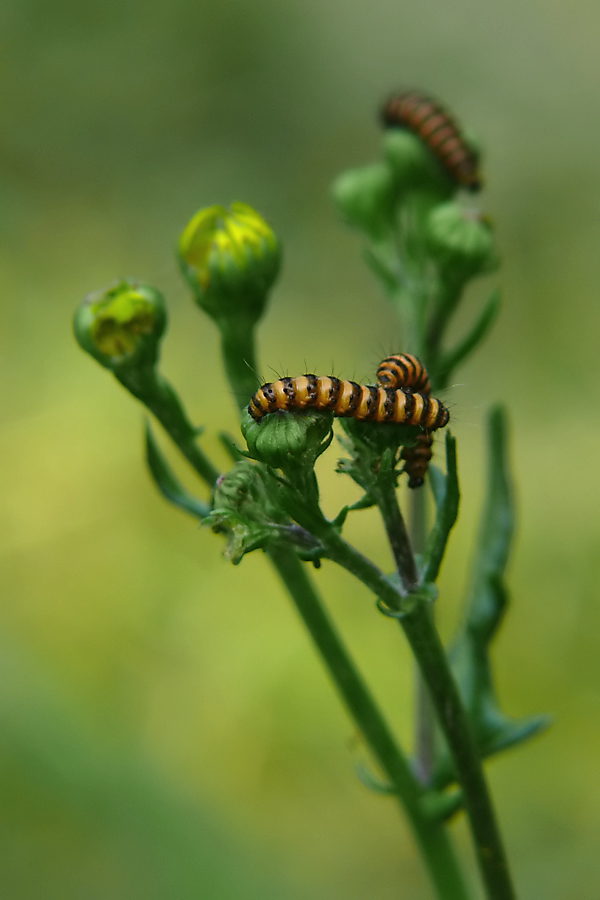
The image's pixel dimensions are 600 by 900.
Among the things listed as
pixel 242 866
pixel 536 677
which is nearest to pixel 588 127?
pixel 536 677

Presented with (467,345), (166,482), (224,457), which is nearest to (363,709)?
(166,482)

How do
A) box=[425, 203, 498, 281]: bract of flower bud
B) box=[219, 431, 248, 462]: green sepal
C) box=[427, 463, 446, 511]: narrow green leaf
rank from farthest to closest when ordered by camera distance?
box=[425, 203, 498, 281]: bract of flower bud, box=[427, 463, 446, 511]: narrow green leaf, box=[219, 431, 248, 462]: green sepal

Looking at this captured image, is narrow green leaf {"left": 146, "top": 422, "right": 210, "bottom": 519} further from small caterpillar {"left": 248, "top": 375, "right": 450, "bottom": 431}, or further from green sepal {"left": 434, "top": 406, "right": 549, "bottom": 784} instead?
green sepal {"left": 434, "top": 406, "right": 549, "bottom": 784}

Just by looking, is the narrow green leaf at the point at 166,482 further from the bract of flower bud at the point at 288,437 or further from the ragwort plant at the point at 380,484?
the bract of flower bud at the point at 288,437

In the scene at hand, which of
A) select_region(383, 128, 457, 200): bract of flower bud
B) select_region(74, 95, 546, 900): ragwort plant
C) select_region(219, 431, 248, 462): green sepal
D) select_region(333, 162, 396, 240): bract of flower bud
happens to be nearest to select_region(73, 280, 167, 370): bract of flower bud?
select_region(74, 95, 546, 900): ragwort plant

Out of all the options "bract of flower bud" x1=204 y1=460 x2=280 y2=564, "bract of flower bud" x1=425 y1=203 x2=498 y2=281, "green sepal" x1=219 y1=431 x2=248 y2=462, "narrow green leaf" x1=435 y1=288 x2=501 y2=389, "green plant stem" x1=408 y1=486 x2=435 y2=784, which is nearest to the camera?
"bract of flower bud" x1=204 y1=460 x2=280 y2=564

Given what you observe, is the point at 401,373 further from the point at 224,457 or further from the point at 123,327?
the point at 224,457

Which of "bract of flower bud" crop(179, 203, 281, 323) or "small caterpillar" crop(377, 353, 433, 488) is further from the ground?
"bract of flower bud" crop(179, 203, 281, 323)

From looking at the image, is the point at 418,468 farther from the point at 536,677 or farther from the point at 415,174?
the point at 536,677
